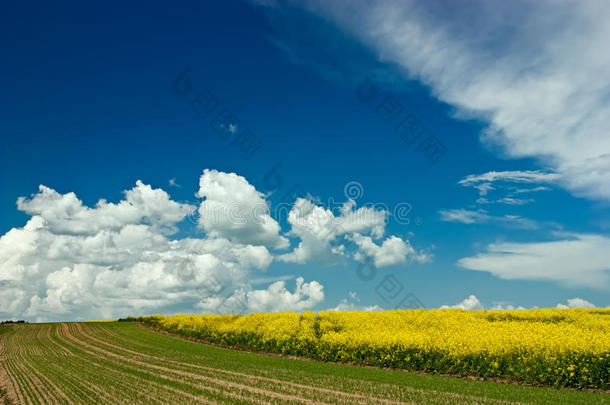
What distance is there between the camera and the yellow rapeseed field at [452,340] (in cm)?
2159

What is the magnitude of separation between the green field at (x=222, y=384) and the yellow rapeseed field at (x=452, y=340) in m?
1.55

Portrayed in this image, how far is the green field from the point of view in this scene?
1731cm

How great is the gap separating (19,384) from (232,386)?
39.3 feet

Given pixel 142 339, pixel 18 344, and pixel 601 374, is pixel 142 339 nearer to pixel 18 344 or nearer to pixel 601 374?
pixel 18 344

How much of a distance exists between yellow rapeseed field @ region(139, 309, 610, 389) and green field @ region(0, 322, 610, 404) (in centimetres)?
155

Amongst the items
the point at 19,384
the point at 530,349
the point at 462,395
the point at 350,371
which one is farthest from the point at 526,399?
the point at 19,384

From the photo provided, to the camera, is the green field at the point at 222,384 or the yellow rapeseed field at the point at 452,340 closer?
the green field at the point at 222,384

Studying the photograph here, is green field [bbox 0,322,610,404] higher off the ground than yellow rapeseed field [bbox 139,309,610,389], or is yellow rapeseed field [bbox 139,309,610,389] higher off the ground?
yellow rapeseed field [bbox 139,309,610,389]

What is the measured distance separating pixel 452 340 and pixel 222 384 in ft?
45.2

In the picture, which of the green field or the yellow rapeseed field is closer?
the green field

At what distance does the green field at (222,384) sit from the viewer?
1731cm

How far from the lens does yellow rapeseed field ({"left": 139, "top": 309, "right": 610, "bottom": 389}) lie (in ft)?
70.8

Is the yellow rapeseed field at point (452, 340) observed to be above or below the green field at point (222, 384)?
above

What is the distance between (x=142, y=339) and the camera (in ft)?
156
